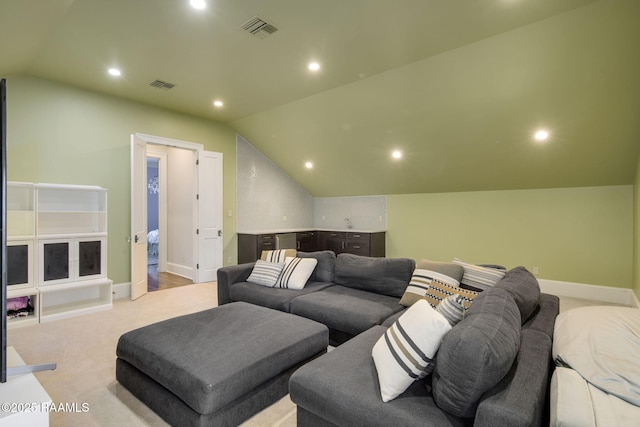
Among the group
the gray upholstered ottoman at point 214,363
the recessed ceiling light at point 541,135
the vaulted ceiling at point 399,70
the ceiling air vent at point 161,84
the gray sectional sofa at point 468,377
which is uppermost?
the ceiling air vent at point 161,84

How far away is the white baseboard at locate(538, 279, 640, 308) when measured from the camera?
4445mm

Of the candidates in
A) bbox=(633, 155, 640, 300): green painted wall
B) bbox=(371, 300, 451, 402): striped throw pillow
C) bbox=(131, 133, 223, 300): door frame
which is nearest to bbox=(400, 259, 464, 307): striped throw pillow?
bbox=(371, 300, 451, 402): striped throw pillow

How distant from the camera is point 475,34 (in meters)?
3.10

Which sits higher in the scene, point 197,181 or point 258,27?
point 258,27

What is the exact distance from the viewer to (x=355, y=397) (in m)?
1.45

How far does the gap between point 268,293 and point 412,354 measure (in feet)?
7.03

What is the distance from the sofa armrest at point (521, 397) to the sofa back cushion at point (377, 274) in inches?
62.5

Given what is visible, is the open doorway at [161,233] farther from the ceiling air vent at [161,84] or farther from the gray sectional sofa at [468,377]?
the gray sectional sofa at [468,377]

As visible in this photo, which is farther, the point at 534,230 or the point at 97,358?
the point at 534,230

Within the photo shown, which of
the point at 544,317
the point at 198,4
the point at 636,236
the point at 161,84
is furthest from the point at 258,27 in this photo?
the point at 636,236

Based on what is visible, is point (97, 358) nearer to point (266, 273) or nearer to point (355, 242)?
point (266, 273)

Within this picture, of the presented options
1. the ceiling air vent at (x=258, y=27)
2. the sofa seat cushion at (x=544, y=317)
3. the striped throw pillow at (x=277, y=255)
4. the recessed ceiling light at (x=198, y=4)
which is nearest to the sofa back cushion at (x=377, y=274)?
the striped throw pillow at (x=277, y=255)

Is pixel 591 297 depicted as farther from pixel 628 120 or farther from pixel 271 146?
pixel 271 146

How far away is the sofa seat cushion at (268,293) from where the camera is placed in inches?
126
